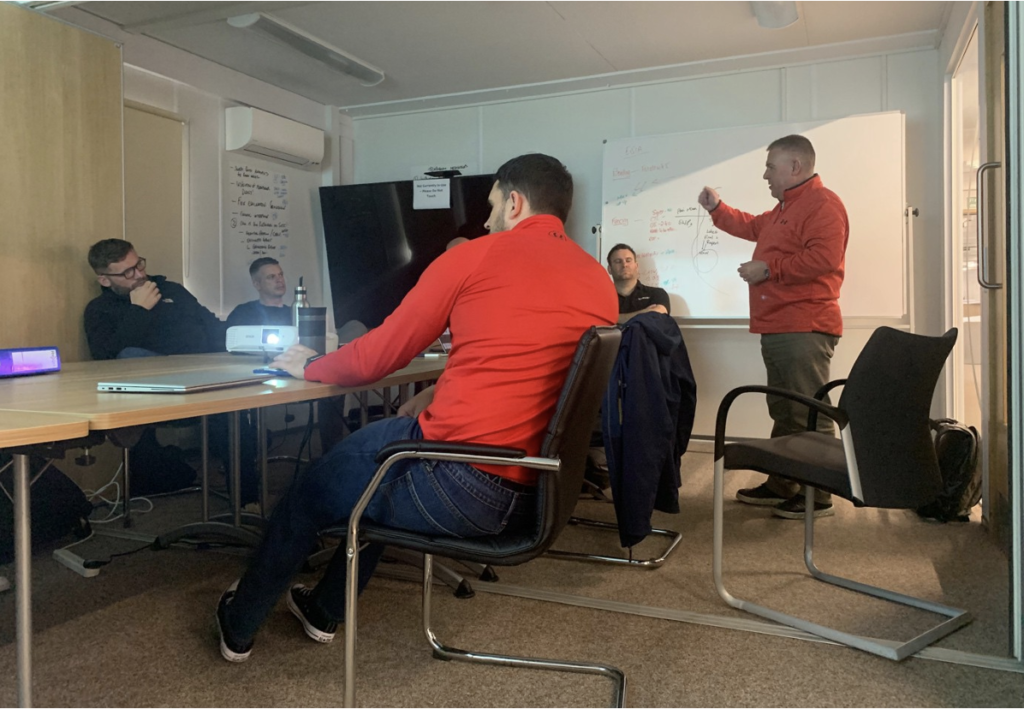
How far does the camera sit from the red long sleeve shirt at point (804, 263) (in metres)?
3.04

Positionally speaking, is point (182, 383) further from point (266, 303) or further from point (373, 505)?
point (266, 303)

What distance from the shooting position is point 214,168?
4.56 metres

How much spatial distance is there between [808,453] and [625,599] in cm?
66

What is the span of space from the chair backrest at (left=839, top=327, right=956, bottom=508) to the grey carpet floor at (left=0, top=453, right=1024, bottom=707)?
15.5 inches

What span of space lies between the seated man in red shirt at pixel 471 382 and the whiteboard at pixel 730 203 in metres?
3.07

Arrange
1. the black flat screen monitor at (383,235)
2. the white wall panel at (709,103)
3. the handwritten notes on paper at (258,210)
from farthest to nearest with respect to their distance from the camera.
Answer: the black flat screen monitor at (383,235) → the handwritten notes on paper at (258,210) → the white wall panel at (709,103)

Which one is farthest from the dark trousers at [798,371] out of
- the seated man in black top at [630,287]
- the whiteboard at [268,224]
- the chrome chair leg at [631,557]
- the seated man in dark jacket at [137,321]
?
the whiteboard at [268,224]

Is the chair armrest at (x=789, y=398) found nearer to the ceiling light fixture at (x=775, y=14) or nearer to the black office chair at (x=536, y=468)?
the black office chair at (x=536, y=468)

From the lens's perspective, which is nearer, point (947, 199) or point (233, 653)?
point (233, 653)

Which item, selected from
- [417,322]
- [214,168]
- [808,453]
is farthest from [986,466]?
[214,168]

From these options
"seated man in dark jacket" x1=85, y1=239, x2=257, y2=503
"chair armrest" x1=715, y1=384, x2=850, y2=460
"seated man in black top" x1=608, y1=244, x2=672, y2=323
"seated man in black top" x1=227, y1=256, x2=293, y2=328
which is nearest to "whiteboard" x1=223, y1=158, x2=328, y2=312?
"seated man in black top" x1=227, y1=256, x2=293, y2=328

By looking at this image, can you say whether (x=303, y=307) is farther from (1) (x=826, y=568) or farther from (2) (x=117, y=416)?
(1) (x=826, y=568)

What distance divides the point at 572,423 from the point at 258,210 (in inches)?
164

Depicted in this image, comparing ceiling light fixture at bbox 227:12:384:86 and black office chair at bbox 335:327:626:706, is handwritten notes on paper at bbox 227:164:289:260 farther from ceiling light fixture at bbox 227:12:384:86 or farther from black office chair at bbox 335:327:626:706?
black office chair at bbox 335:327:626:706
